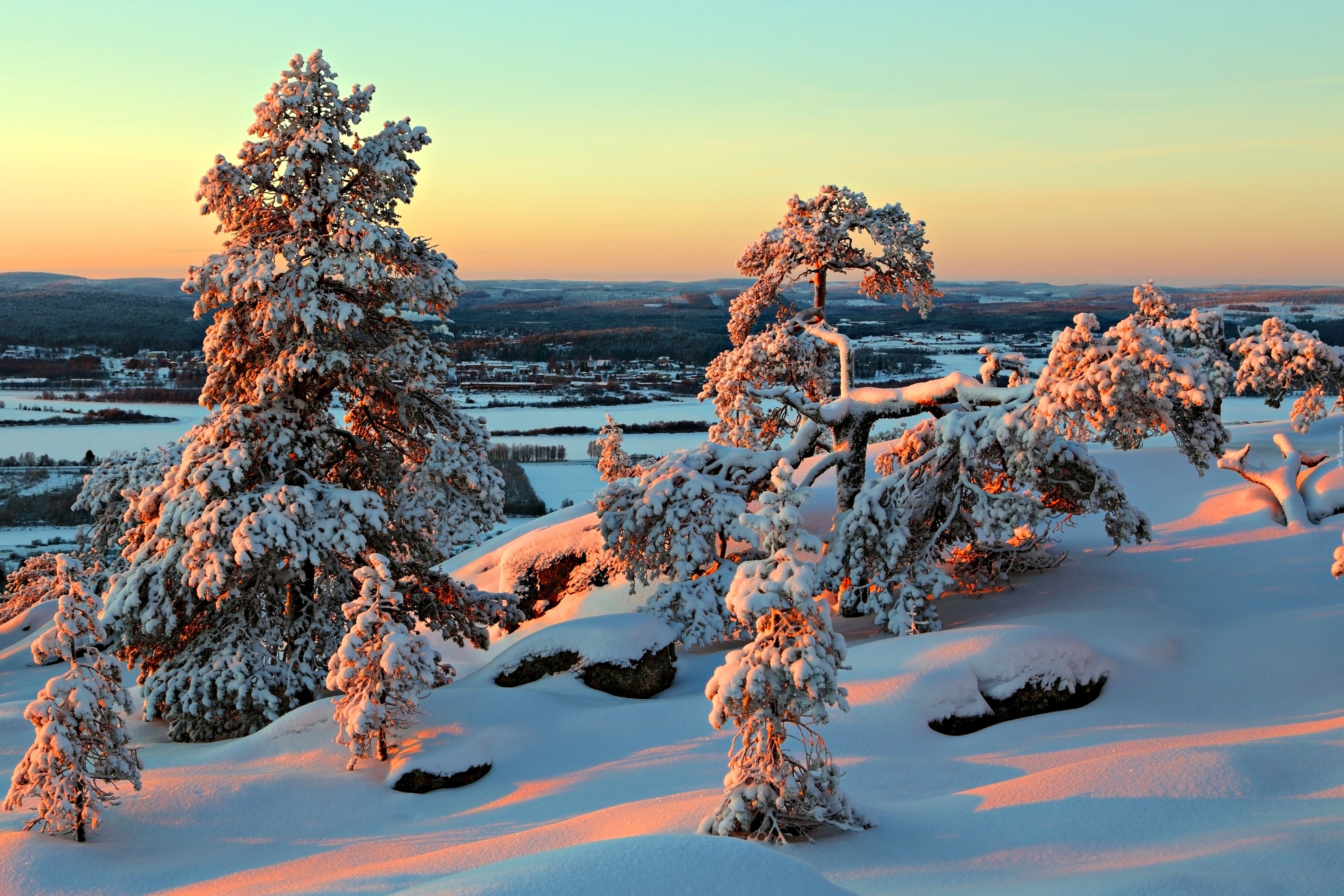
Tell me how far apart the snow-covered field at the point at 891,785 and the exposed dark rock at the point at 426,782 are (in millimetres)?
124

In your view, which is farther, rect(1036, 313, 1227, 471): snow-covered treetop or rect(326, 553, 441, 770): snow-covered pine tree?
rect(1036, 313, 1227, 471): snow-covered treetop

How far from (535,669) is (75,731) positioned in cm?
560

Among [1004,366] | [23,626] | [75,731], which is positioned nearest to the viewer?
[75,731]

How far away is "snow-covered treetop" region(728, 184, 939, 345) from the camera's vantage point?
20391 mm

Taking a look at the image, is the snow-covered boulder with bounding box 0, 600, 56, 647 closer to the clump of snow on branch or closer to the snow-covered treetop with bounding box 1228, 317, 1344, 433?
the clump of snow on branch

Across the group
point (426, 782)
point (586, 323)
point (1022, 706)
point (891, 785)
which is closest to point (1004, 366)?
point (1022, 706)

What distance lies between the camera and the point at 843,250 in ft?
68.2

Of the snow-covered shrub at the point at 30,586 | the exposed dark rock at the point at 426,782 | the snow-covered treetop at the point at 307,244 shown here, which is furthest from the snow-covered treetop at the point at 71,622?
the snow-covered shrub at the point at 30,586

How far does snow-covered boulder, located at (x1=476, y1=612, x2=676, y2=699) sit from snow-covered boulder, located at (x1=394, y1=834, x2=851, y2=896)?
6780 mm

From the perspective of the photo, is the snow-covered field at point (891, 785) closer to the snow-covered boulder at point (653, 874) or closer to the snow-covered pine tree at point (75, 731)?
the snow-covered boulder at point (653, 874)

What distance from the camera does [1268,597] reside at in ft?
48.6

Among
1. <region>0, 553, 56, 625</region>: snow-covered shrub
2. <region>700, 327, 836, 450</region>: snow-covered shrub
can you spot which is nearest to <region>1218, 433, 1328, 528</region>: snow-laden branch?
<region>700, 327, 836, 450</region>: snow-covered shrub

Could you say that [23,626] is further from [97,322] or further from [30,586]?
[97,322]

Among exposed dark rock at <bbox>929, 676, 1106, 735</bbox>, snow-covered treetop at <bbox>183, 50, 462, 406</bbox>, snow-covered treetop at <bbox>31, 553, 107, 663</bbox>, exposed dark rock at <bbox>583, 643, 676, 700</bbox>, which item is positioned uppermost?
snow-covered treetop at <bbox>183, 50, 462, 406</bbox>
